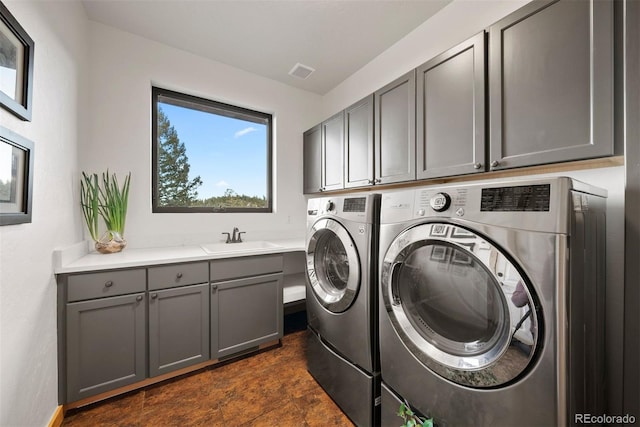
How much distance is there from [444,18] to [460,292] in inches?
76.7

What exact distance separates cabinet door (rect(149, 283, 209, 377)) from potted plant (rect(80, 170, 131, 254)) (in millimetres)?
596

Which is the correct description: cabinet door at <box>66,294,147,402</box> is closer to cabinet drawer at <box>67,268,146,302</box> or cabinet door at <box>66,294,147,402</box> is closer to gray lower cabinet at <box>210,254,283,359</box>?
cabinet drawer at <box>67,268,146,302</box>

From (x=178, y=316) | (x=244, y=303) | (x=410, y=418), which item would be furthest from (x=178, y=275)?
(x=410, y=418)

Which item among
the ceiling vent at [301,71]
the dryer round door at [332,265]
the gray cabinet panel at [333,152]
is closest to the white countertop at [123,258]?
the dryer round door at [332,265]

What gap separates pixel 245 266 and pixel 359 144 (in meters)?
1.39

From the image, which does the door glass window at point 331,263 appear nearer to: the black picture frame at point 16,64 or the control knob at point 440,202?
the control knob at point 440,202

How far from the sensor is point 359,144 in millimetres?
2186

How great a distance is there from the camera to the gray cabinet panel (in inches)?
94.5

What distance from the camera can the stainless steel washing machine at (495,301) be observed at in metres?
0.73

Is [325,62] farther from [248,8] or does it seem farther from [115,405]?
[115,405]

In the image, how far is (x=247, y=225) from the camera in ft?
8.87

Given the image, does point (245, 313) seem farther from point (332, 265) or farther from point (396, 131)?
point (396, 131)

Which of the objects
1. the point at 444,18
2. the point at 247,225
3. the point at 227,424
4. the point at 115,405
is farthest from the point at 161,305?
the point at 444,18

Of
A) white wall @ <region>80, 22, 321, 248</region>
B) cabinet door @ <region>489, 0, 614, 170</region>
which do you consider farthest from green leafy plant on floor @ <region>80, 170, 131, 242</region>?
cabinet door @ <region>489, 0, 614, 170</region>
